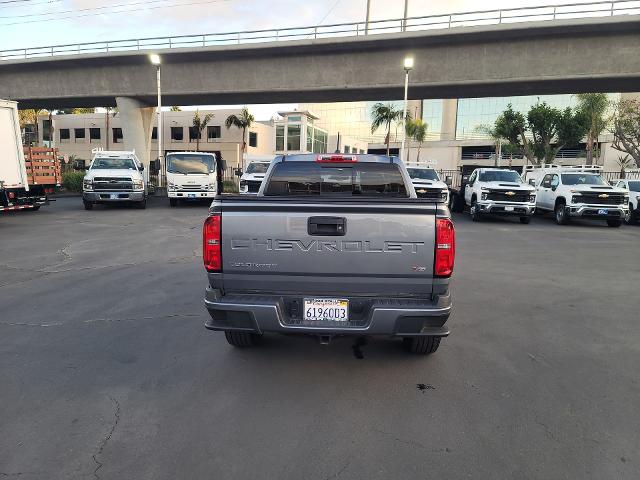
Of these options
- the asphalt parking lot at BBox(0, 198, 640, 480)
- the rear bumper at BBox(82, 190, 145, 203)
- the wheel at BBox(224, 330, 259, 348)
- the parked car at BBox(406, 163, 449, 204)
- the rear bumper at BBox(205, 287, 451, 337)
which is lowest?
the asphalt parking lot at BBox(0, 198, 640, 480)

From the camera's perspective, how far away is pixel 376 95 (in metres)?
28.0

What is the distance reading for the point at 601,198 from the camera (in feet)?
54.7

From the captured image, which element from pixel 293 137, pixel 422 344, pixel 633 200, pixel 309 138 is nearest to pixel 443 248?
pixel 422 344

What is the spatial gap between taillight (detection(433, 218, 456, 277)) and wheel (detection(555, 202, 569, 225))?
1552 centimetres

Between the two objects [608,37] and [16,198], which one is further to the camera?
[608,37]

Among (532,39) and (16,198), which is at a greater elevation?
(532,39)

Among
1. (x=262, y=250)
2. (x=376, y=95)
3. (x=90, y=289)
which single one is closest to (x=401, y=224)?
(x=262, y=250)

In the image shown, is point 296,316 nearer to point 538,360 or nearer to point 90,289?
point 538,360

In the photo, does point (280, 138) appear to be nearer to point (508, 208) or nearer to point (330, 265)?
point (508, 208)

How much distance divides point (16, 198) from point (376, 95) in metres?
19.9

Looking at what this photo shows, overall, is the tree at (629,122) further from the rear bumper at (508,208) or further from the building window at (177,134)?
the building window at (177,134)

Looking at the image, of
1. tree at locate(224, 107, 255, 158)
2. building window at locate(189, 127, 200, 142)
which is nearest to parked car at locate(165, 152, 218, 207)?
tree at locate(224, 107, 255, 158)

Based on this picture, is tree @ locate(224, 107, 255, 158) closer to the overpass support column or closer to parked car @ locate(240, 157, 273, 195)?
the overpass support column

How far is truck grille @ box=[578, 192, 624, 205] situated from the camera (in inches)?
655
